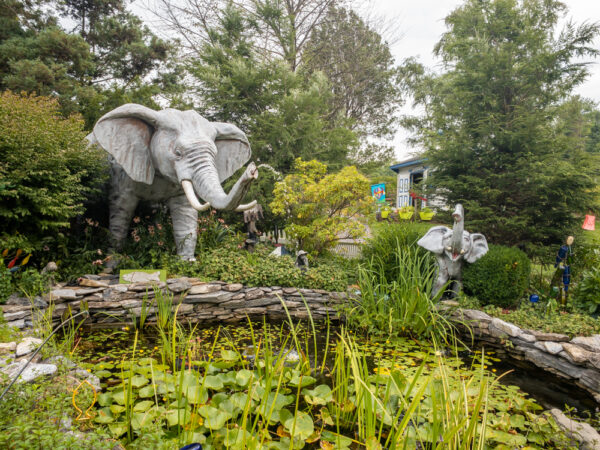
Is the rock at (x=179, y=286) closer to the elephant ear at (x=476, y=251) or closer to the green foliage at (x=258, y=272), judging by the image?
the green foliage at (x=258, y=272)

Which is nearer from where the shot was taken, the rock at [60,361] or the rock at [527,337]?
the rock at [60,361]

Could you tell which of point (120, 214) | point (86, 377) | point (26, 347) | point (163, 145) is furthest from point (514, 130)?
point (26, 347)

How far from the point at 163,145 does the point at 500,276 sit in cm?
395

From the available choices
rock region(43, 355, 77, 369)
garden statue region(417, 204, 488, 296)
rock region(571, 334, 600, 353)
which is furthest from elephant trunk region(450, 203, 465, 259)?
rock region(43, 355, 77, 369)

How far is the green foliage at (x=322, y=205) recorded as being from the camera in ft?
17.5

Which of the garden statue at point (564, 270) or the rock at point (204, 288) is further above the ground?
the garden statue at point (564, 270)

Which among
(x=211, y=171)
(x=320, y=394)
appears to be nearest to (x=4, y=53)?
(x=211, y=171)

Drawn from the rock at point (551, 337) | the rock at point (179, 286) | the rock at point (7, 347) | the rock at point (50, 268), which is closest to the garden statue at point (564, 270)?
the rock at point (551, 337)

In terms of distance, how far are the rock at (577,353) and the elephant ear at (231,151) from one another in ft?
12.7

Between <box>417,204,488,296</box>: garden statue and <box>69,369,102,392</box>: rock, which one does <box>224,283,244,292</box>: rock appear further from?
<box>417,204,488,296</box>: garden statue

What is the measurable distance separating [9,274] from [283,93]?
5768mm

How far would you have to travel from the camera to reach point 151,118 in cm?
358

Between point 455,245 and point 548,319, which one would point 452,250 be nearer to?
point 455,245

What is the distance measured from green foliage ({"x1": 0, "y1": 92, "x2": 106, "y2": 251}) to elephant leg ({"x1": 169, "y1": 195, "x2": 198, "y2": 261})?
3.38 ft
